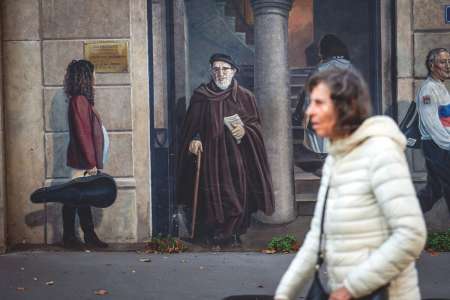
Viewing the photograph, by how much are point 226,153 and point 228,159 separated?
8 cm

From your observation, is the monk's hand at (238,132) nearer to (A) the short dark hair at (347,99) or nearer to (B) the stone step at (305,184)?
(B) the stone step at (305,184)

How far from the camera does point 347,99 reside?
2.38 metres

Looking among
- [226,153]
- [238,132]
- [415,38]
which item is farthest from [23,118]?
[415,38]

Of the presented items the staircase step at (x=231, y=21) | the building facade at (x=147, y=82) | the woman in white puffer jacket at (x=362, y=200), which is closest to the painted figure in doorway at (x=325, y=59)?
the building facade at (x=147, y=82)

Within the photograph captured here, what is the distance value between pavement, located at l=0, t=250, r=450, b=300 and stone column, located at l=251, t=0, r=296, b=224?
814 millimetres

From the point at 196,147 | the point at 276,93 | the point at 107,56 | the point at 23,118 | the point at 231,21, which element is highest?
the point at 231,21

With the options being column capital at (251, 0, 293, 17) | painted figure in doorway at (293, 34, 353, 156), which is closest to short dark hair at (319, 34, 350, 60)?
painted figure in doorway at (293, 34, 353, 156)

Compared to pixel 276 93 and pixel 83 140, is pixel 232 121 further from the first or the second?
pixel 83 140

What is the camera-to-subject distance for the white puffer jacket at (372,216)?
222 centimetres

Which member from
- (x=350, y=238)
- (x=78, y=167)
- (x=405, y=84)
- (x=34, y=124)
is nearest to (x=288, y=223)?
(x=405, y=84)

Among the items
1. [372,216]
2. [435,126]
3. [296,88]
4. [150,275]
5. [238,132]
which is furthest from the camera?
[296,88]

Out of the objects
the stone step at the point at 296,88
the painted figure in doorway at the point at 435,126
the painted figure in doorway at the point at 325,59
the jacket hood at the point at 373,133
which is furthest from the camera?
the stone step at the point at 296,88

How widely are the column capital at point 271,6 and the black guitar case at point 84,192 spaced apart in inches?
110

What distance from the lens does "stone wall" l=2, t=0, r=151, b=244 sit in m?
7.62
